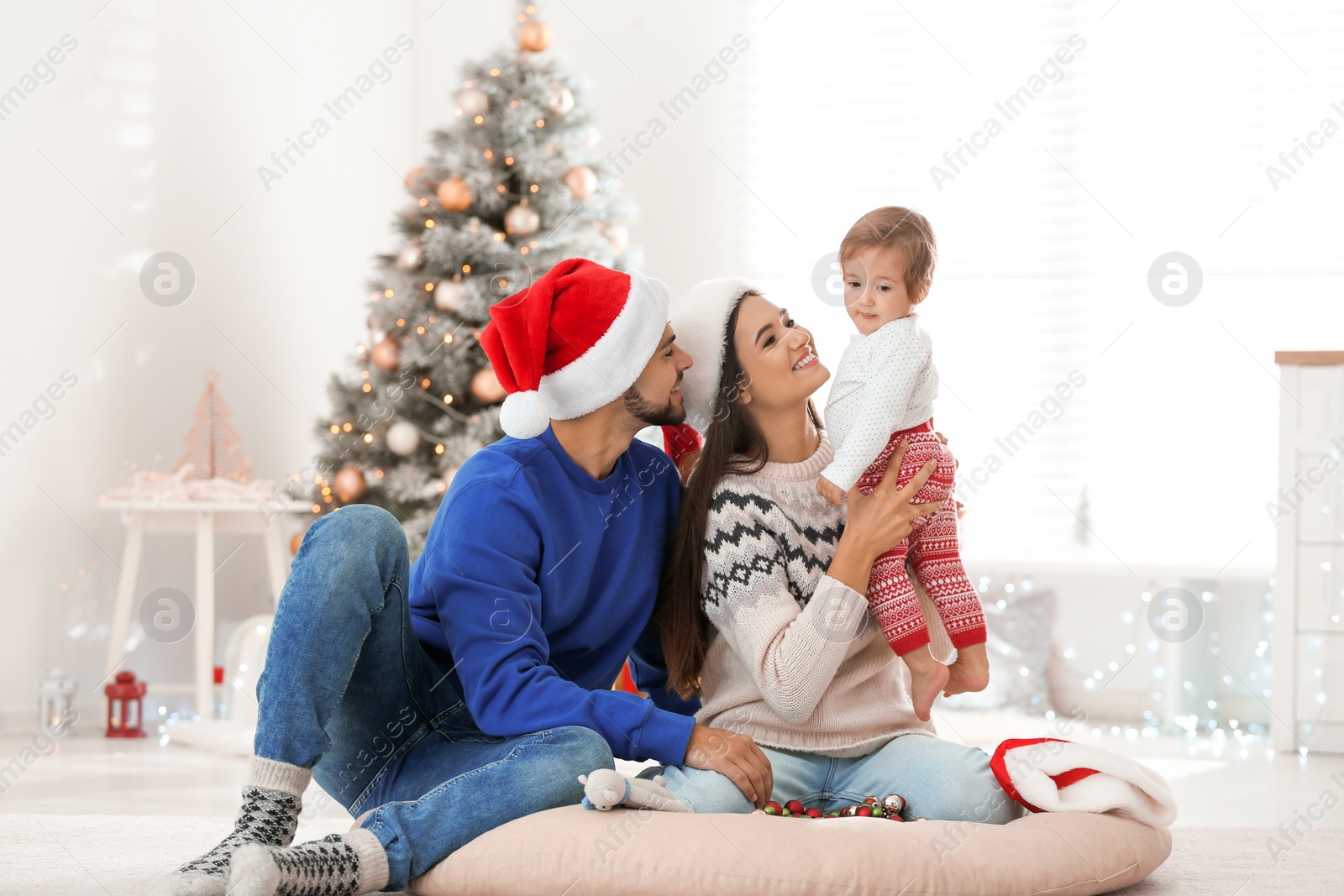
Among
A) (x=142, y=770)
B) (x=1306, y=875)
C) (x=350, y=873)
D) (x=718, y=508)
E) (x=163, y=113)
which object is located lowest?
(x=142, y=770)

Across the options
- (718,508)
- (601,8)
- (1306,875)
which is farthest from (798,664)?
(601,8)

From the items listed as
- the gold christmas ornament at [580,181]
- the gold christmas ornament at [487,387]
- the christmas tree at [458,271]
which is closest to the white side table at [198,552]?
the christmas tree at [458,271]

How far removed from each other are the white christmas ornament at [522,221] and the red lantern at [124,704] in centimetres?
162

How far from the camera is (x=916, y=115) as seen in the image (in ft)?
13.6

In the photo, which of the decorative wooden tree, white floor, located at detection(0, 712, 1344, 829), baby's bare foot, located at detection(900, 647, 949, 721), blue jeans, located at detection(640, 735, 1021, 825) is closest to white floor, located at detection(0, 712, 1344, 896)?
white floor, located at detection(0, 712, 1344, 829)

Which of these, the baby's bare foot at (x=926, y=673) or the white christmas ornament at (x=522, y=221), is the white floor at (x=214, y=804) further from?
the white christmas ornament at (x=522, y=221)

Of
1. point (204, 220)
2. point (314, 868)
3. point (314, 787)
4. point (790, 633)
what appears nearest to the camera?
point (314, 868)

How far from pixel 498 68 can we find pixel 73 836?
2249mm

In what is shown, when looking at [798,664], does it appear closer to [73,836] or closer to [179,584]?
[73,836]

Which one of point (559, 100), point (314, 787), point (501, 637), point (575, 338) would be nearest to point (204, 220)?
point (559, 100)

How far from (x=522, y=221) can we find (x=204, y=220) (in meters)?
1.24

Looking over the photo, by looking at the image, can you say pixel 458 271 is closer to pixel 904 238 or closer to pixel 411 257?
pixel 411 257

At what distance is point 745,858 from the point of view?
128cm

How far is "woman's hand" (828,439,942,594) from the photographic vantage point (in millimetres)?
1510
